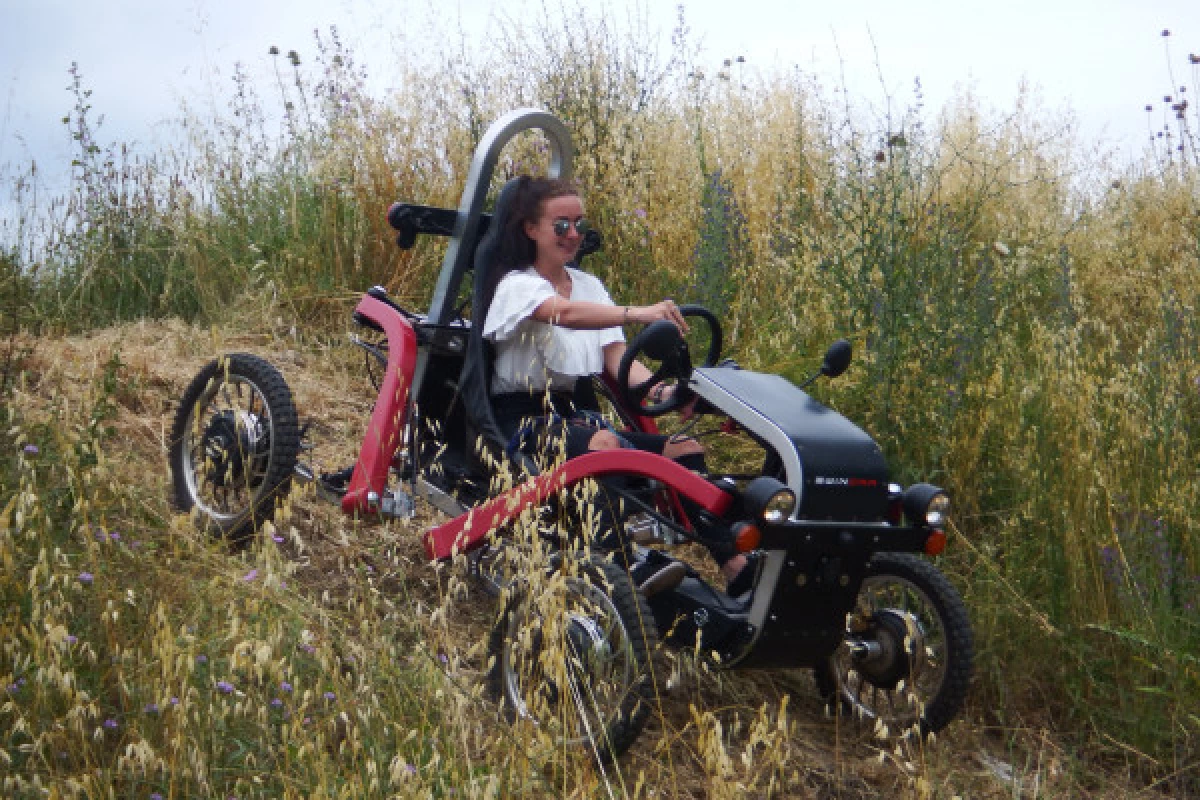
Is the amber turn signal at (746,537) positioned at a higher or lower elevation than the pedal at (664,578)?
higher

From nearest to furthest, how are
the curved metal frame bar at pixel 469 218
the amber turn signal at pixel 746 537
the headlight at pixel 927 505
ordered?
the amber turn signal at pixel 746 537 → the headlight at pixel 927 505 → the curved metal frame bar at pixel 469 218

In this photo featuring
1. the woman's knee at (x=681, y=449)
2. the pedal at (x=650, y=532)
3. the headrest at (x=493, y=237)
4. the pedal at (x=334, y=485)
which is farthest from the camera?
the pedal at (x=334, y=485)

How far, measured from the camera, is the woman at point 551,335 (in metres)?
4.19

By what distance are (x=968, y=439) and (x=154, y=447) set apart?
3.29 metres

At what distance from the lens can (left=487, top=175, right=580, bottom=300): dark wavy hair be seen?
15.0ft

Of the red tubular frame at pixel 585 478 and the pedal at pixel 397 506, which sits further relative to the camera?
the pedal at pixel 397 506

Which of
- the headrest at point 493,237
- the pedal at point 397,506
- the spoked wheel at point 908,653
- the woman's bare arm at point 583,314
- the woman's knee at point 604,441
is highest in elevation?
the headrest at point 493,237

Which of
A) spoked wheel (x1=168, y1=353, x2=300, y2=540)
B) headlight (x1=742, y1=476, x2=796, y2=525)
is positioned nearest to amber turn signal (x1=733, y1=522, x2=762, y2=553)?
headlight (x1=742, y1=476, x2=796, y2=525)

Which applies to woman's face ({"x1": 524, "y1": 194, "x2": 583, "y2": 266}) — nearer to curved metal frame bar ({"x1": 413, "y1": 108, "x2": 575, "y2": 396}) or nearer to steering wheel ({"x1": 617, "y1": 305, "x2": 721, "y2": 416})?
curved metal frame bar ({"x1": 413, "y1": 108, "x2": 575, "y2": 396})

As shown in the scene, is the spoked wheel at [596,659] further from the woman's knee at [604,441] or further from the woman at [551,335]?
the woman at [551,335]

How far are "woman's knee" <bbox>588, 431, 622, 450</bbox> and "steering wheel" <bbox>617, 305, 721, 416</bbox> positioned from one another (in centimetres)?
11

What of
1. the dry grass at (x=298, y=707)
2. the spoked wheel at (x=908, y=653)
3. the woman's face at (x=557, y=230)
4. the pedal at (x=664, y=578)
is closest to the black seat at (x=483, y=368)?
the woman's face at (x=557, y=230)

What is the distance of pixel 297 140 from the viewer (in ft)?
27.2

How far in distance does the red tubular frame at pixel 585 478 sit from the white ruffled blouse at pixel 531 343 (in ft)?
1.65
